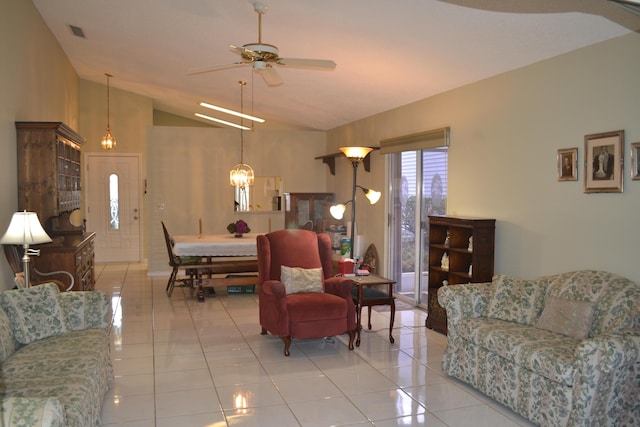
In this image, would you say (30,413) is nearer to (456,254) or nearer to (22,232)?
(22,232)

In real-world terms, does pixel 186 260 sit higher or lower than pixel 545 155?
lower

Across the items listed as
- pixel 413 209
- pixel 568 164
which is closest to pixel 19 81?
pixel 413 209

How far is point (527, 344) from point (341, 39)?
3.02 metres

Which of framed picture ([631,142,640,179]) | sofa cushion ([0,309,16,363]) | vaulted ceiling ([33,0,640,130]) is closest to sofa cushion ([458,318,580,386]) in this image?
framed picture ([631,142,640,179])

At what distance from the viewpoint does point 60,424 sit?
204cm

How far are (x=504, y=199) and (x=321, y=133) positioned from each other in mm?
5373

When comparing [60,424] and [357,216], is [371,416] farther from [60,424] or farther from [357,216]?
[357,216]

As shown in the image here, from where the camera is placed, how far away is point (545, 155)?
448 cm

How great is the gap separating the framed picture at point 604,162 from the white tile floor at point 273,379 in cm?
176

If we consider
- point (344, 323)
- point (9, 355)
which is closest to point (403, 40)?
point (344, 323)

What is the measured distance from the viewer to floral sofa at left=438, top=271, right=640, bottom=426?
9.69ft

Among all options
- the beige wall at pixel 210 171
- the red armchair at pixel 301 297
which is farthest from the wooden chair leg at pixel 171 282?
the red armchair at pixel 301 297

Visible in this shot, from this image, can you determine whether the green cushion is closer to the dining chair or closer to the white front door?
the dining chair

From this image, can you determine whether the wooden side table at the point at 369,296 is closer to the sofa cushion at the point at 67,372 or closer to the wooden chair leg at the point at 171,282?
the sofa cushion at the point at 67,372
